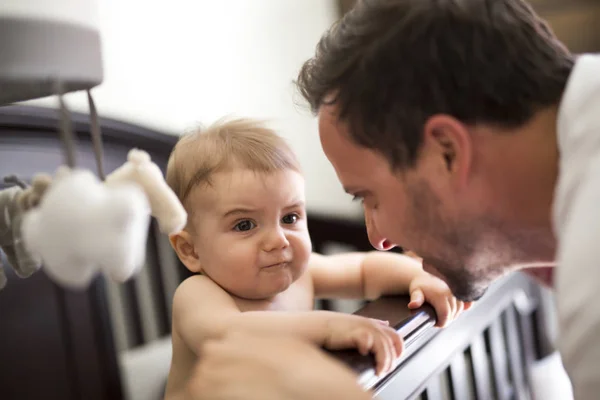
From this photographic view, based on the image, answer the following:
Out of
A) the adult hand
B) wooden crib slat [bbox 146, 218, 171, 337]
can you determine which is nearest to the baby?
the adult hand

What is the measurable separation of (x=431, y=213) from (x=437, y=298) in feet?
0.63

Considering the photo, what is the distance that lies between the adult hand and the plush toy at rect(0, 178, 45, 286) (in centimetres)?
19

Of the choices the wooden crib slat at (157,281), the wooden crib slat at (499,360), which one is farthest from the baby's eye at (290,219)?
the wooden crib slat at (157,281)

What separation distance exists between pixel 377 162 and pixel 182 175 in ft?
1.00

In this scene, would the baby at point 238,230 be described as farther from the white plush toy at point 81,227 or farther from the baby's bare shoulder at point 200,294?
the white plush toy at point 81,227

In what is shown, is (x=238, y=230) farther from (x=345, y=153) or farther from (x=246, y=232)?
(x=345, y=153)

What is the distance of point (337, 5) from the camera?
237 centimetres

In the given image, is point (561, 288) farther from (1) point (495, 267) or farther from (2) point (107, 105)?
(2) point (107, 105)

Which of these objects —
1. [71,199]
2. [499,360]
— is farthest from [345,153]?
[499,360]

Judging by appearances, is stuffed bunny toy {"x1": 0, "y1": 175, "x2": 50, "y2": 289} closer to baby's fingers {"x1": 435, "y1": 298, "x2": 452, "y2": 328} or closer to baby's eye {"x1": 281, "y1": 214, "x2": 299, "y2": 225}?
baby's eye {"x1": 281, "y1": 214, "x2": 299, "y2": 225}

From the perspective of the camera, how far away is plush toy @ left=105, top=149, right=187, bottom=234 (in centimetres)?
47

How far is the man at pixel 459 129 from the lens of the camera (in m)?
0.62

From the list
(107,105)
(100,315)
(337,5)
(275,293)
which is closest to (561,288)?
(275,293)

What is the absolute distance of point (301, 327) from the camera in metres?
0.70
